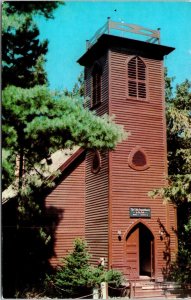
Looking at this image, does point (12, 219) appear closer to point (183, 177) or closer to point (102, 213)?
point (102, 213)

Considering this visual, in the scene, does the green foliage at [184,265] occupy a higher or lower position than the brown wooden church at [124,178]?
lower

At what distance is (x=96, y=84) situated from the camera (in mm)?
21406

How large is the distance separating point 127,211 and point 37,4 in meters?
10.8

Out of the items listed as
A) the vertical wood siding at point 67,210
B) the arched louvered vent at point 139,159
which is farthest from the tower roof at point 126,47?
the vertical wood siding at point 67,210

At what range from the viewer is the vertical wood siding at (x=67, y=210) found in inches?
768

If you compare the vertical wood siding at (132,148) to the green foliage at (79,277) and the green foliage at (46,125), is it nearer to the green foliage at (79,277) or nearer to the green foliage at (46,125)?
the green foliage at (79,277)

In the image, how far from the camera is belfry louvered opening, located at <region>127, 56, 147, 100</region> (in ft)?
67.2

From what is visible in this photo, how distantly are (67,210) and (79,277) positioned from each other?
14.1ft

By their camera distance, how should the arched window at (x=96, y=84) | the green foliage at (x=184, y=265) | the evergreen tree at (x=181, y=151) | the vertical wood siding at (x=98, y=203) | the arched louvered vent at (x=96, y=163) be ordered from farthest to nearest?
the arched window at (x=96, y=84) → the arched louvered vent at (x=96, y=163) → the vertical wood siding at (x=98, y=203) → the evergreen tree at (x=181, y=151) → the green foliage at (x=184, y=265)

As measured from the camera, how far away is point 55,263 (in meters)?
19.2

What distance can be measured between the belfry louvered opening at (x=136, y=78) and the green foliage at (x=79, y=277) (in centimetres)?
792

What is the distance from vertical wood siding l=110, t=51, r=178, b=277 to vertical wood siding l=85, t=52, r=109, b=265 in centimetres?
43

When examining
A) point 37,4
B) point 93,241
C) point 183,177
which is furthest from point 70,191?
point 37,4

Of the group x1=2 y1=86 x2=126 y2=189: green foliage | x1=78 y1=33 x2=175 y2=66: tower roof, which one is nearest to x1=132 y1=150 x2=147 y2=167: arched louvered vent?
x1=78 y1=33 x2=175 y2=66: tower roof
